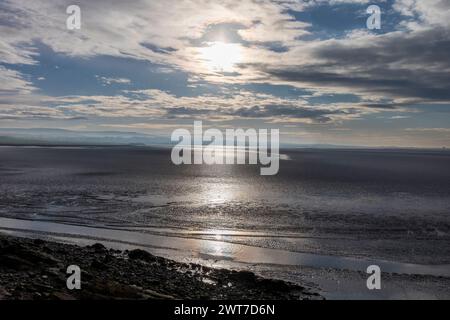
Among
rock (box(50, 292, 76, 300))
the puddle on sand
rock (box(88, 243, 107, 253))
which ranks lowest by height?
the puddle on sand

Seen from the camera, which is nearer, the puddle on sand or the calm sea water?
the puddle on sand

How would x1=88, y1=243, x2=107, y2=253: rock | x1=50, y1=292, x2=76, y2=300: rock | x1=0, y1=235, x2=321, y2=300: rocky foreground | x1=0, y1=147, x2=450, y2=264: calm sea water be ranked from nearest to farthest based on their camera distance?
x1=50, y1=292, x2=76, y2=300: rock
x1=0, y1=235, x2=321, y2=300: rocky foreground
x1=88, y1=243, x2=107, y2=253: rock
x1=0, y1=147, x2=450, y2=264: calm sea water

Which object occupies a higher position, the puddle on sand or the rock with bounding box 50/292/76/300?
the rock with bounding box 50/292/76/300

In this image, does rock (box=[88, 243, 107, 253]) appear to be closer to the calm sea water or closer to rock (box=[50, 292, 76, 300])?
the calm sea water

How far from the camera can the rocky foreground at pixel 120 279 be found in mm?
14391

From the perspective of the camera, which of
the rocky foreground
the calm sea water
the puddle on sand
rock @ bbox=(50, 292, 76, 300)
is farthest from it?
the calm sea water

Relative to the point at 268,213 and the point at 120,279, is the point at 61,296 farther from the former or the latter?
the point at 268,213

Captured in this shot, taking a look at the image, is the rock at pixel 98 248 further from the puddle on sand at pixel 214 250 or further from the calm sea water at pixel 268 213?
the calm sea water at pixel 268 213

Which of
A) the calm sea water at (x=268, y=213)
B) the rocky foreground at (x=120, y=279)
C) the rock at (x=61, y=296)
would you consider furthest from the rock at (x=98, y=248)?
the rock at (x=61, y=296)

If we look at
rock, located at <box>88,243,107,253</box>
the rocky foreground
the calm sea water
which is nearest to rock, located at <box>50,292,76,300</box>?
the rocky foreground

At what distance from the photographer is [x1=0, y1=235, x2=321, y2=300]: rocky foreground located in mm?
14391

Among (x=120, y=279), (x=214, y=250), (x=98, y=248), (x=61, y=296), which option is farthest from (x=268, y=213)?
(x=61, y=296)

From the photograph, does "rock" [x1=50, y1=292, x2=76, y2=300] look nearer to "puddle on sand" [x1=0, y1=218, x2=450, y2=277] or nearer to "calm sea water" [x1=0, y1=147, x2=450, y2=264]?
"puddle on sand" [x1=0, y1=218, x2=450, y2=277]

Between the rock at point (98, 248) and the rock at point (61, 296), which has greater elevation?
the rock at point (61, 296)
